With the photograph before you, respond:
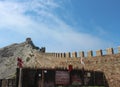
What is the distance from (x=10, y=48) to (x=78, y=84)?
2164 centimetres

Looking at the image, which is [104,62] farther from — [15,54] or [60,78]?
[15,54]

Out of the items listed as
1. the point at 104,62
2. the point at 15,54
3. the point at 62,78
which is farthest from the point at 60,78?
the point at 15,54

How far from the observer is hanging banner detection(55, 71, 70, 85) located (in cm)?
1494

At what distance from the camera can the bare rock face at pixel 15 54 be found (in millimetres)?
28356

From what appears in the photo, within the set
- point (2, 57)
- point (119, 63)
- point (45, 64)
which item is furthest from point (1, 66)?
point (119, 63)

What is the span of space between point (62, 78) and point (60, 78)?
20cm

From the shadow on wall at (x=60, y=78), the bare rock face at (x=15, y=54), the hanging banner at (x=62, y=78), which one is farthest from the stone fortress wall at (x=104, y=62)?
the bare rock face at (x=15, y=54)

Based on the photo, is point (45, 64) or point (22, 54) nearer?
point (45, 64)

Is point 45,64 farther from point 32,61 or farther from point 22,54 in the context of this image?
point 22,54

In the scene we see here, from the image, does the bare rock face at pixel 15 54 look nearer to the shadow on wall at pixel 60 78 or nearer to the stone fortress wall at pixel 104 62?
the stone fortress wall at pixel 104 62

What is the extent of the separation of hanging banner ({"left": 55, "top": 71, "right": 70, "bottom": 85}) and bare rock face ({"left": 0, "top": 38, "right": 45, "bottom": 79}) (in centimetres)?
1307

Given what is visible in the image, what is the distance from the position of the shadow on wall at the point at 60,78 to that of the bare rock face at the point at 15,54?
12.9 meters

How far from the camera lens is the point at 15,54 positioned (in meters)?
31.3

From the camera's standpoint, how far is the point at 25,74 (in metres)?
13.8
